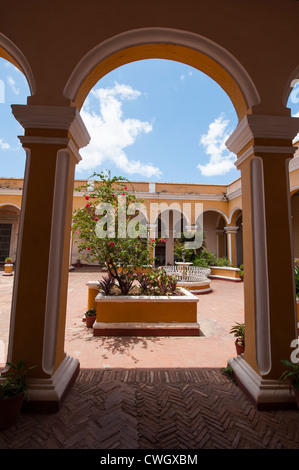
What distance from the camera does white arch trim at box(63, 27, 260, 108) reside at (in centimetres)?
240

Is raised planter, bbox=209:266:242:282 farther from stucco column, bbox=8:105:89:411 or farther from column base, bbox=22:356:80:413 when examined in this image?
column base, bbox=22:356:80:413

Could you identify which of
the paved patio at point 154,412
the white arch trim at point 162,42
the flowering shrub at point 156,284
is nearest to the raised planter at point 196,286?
the flowering shrub at point 156,284

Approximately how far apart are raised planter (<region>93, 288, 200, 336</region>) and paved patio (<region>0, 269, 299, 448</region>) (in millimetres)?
627

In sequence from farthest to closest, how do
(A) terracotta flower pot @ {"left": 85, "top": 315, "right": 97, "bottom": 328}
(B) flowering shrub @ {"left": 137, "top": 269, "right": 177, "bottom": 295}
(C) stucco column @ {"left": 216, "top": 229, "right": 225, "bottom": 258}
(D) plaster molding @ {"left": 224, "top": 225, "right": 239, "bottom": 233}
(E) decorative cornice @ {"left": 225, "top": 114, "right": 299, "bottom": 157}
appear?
(C) stucco column @ {"left": 216, "top": 229, "right": 225, "bottom": 258}
(D) plaster molding @ {"left": 224, "top": 225, "right": 239, "bottom": 233}
(B) flowering shrub @ {"left": 137, "top": 269, "right": 177, "bottom": 295}
(A) terracotta flower pot @ {"left": 85, "top": 315, "right": 97, "bottom": 328}
(E) decorative cornice @ {"left": 225, "top": 114, "right": 299, "bottom": 157}

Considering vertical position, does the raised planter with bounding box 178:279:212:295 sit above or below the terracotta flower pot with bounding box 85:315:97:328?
above

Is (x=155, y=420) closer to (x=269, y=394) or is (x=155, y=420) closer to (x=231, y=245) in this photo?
(x=269, y=394)

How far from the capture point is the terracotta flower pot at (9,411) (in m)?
1.80

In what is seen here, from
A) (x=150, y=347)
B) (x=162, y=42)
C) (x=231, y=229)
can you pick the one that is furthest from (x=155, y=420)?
(x=231, y=229)

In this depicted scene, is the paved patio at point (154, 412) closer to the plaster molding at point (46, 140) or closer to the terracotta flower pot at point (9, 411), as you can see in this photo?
the terracotta flower pot at point (9, 411)

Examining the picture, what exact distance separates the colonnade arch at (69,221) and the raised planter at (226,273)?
969 centimetres

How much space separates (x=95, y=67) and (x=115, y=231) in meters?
3.20

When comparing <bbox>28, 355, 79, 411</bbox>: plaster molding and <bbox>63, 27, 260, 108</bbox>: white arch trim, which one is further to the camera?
<bbox>63, 27, 260, 108</bbox>: white arch trim

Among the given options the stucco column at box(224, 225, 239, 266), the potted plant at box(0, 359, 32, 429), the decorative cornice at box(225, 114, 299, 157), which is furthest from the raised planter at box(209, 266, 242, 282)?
the potted plant at box(0, 359, 32, 429)
